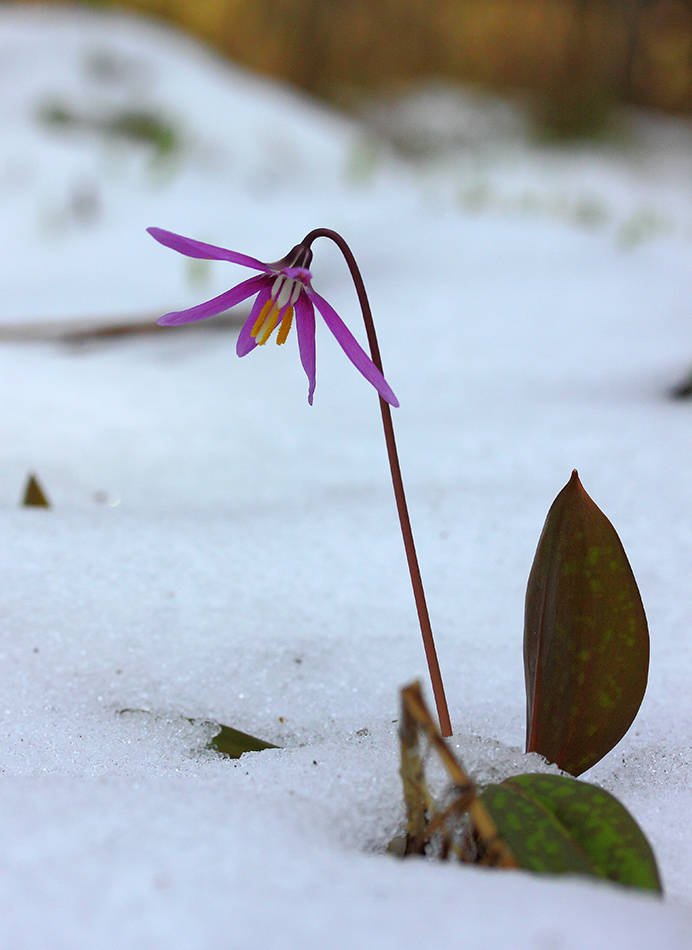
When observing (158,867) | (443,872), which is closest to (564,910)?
(443,872)

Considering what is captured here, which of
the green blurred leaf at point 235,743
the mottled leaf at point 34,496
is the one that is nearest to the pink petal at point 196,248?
the green blurred leaf at point 235,743

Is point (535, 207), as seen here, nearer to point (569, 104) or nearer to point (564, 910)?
point (569, 104)

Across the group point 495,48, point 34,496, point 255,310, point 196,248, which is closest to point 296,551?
point 34,496

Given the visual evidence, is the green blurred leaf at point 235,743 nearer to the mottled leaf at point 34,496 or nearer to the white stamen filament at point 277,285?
the white stamen filament at point 277,285

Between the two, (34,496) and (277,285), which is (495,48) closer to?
(34,496)

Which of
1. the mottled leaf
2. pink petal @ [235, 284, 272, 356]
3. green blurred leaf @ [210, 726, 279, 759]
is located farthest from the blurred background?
green blurred leaf @ [210, 726, 279, 759]

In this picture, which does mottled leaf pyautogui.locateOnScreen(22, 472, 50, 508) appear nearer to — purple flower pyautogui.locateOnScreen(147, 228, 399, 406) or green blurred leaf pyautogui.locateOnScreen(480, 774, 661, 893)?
purple flower pyautogui.locateOnScreen(147, 228, 399, 406)
